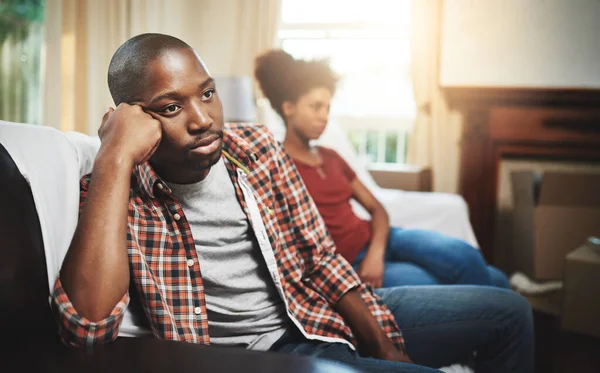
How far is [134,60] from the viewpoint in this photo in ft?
2.39

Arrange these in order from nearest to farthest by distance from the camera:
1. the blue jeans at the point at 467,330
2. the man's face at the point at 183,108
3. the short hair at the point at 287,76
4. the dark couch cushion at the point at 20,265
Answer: the dark couch cushion at the point at 20,265
the man's face at the point at 183,108
the blue jeans at the point at 467,330
the short hair at the point at 287,76

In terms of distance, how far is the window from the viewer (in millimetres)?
3041

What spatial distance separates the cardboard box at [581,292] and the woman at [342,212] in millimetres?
171

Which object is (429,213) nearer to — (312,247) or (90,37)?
(312,247)

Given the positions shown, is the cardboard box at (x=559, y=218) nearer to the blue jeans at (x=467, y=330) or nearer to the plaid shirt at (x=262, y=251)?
the blue jeans at (x=467, y=330)

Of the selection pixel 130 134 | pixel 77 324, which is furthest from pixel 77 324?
pixel 130 134

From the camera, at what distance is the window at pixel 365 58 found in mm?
3041

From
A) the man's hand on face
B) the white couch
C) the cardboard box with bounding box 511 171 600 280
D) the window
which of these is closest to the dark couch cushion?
the man's hand on face

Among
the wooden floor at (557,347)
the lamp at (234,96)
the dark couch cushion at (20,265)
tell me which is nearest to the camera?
the dark couch cushion at (20,265)

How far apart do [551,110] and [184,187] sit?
220cm

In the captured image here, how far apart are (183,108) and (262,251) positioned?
0.88 ft

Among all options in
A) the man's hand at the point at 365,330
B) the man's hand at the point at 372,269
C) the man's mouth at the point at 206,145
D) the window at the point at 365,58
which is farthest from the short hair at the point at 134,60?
the window at the point at 365,58

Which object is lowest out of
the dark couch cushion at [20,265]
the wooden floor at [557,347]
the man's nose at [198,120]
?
the wooden floor at [557,347]

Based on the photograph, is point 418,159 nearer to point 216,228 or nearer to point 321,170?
point 321,170
